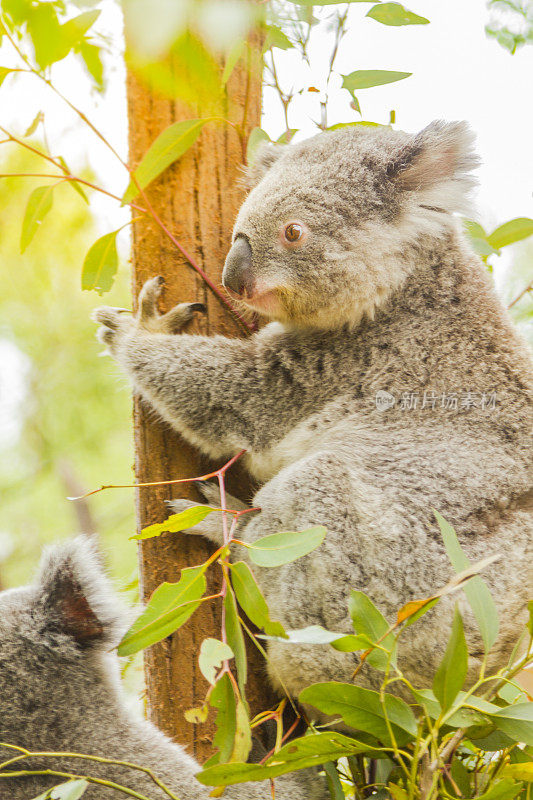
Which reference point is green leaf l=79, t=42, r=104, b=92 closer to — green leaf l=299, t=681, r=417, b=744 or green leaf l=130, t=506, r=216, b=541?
green leaf l=130, t=506, r=216, b=541

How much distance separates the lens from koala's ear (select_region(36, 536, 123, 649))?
1.74m

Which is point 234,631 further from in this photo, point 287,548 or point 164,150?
point 164,150

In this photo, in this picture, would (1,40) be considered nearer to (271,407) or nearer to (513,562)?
(271,407)

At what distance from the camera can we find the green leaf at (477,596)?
1.30 metres

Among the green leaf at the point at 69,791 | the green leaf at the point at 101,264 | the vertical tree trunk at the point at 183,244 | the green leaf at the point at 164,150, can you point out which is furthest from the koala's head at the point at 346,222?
the green leaf at the point at 69,791

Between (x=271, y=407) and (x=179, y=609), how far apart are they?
799 mm

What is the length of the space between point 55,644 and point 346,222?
4.39 ft

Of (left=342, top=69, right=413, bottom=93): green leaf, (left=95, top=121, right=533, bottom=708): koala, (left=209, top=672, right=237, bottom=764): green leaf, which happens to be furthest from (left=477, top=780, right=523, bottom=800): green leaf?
(left=342, top=69, right=413, bottom=93): green leaf

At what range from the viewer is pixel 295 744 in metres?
1.22

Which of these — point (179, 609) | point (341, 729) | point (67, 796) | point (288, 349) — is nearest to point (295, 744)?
point (179, 609)

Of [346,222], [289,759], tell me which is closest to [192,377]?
[346,222]

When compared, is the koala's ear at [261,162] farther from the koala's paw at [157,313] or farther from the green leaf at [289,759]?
the green leaf at [289,759]

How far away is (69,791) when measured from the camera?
1298 millimetres

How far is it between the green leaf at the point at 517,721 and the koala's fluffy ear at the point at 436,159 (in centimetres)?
135
